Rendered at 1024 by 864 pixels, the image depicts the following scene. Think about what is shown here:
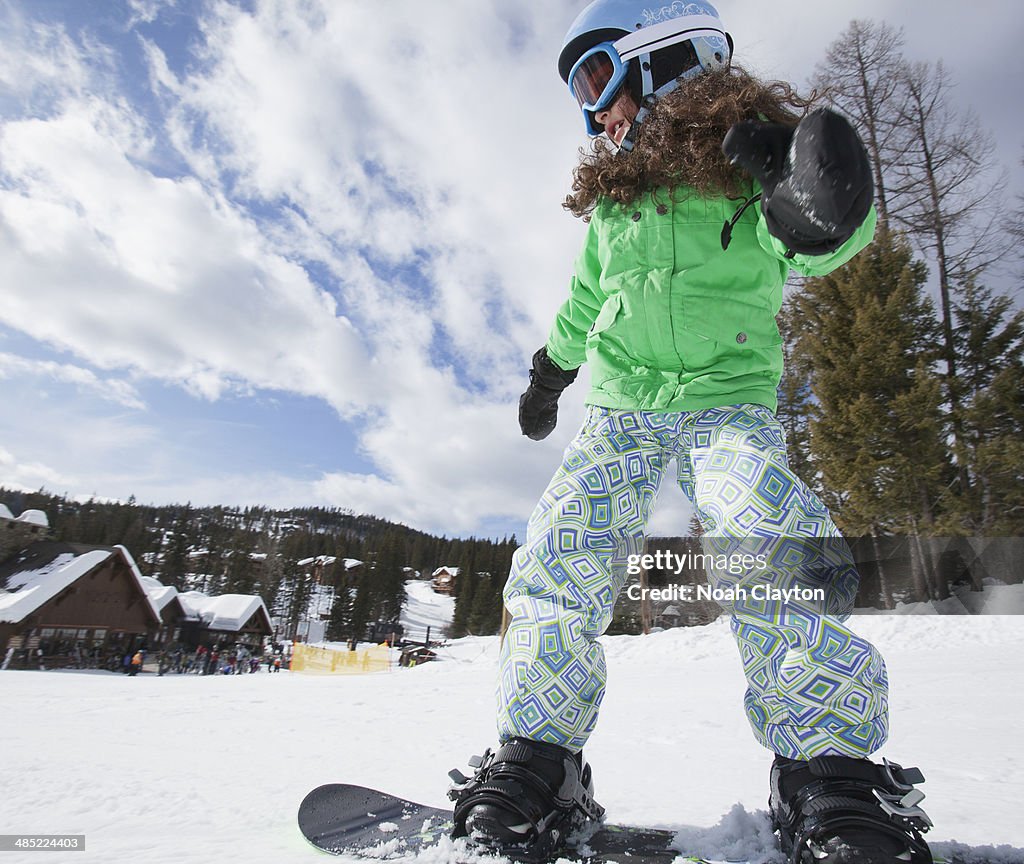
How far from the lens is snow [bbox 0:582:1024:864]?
55.6 inches

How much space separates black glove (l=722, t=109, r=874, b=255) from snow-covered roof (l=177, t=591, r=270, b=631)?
1670 inches

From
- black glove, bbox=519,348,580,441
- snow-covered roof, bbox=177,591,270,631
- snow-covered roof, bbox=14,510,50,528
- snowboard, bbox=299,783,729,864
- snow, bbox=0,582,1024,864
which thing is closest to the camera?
snowboard, bbox=299,783,729,864

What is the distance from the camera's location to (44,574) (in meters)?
26.5

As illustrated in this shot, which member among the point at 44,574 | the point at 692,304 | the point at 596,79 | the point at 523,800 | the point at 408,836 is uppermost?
the point at 44,574

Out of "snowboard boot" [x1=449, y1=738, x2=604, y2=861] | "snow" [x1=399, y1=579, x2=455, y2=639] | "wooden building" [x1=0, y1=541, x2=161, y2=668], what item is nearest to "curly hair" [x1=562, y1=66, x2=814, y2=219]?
"snowboard boot" [x1=449, y1=738, x2=604, y2=861]

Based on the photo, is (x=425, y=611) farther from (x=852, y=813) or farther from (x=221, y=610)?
(x=852, y=813)

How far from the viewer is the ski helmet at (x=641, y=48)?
1.77 metres

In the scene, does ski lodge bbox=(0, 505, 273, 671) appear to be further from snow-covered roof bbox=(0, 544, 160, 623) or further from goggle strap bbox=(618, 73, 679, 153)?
goggle strap bbox=(618, 73, 679, 153)

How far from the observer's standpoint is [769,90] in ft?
5.33

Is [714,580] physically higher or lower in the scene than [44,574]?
lower

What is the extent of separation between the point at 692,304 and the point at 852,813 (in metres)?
1.16

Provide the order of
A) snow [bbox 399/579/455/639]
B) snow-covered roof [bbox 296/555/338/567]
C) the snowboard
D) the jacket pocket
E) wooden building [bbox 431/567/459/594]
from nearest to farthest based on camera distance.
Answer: the snowboard < the jacket pocket < snow [bbox 399/579/455/639] < snow-covered roof [bbox 296/555/338/567] < wooden building [bbox 431/567/459/594]

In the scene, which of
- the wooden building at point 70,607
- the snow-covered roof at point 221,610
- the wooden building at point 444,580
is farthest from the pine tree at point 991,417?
the wooden building at point 444,580

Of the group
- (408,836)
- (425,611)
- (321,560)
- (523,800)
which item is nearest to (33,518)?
(408,836)
